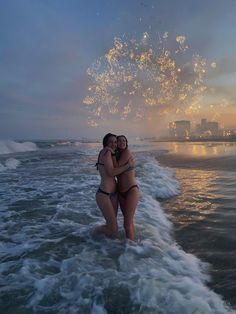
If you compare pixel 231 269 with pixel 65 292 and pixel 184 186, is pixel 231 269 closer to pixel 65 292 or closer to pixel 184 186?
pixel 65 292

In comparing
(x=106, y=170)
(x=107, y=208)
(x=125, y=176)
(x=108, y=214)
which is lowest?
(x=108, y=214)

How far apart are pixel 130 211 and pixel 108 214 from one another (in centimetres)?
46

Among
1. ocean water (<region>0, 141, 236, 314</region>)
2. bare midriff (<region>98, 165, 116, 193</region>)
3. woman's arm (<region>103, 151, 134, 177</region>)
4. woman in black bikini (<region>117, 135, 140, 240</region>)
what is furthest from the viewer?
bare midriff (<region>98, 165, 116, 193</region>)

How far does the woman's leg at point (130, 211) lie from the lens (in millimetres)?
6801

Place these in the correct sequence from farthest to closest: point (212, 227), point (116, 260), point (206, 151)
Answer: point (206, 151)
point (212, 227)
point (116, 260)

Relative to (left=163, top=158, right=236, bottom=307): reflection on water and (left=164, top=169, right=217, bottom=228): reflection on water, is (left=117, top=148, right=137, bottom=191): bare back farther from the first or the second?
(left=164, top=169, right=217, bottom=228): reflection on water

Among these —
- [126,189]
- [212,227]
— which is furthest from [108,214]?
[212,227]

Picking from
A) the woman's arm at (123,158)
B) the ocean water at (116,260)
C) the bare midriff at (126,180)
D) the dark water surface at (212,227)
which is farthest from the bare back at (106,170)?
the dark water surface at (212,227)

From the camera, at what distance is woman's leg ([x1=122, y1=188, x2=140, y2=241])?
22.3 feet

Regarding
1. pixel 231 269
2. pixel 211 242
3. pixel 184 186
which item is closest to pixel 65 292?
pixel 231 269

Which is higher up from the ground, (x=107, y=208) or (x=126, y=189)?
(x=126, y=189)

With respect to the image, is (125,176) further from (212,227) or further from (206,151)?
(206,151)

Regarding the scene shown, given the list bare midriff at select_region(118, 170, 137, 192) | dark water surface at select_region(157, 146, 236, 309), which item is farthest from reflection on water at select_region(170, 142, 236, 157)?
bare midriff at select_region(118, 170, 137, 192)

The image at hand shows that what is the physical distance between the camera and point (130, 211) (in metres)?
6.92
